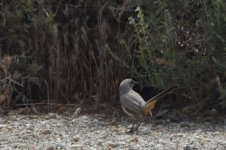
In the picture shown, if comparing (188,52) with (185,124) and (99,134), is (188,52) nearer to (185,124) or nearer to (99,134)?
(185,124)

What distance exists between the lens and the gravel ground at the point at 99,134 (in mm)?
6449

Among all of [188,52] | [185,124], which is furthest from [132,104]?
[188,52]

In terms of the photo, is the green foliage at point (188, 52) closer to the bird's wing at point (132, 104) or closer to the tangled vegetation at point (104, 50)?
the tangled vegetation at point (104, 50)

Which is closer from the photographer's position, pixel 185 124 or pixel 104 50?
pixel 185 124

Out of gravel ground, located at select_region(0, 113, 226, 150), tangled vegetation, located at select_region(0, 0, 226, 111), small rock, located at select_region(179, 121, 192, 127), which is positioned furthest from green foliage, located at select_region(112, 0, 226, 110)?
gravel ground, located at select_region(0, 113, 226, 150)

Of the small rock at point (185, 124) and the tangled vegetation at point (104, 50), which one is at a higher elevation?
the tangled vegetation at point (104, 50)

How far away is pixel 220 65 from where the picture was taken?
24.6 feet

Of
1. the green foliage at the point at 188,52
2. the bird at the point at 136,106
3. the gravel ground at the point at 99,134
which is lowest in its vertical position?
the gravel ground at the point at 99,134

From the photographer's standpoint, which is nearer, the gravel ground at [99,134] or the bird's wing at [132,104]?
the gravel ground at [99,134]

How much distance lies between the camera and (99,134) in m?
7.21

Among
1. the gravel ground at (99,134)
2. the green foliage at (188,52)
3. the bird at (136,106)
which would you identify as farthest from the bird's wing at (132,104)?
the green foliage at (188,52)

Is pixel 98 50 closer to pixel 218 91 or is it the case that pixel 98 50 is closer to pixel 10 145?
pixel 218 91

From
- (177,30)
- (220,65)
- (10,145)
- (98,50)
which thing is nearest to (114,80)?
(98,50)

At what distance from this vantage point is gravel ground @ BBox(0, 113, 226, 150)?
254 inches
